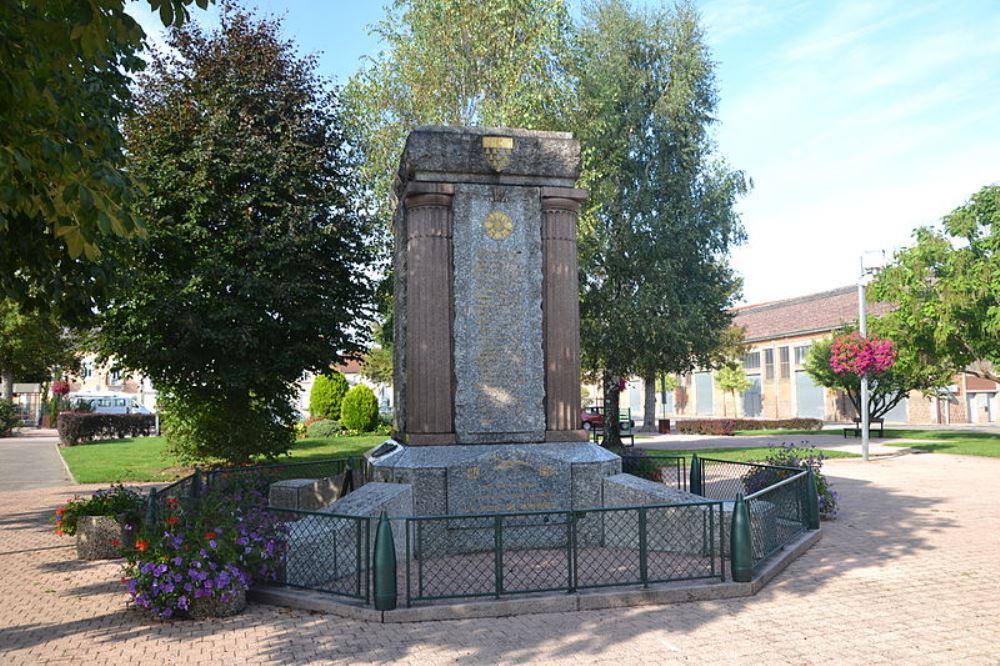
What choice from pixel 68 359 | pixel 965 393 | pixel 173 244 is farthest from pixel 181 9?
pixel 965 393

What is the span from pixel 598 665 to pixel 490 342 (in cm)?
529

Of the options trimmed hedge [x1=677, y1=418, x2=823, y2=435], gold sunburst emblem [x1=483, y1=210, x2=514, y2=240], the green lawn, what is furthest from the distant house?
gold sunburst emblem [x1=483, y1=210, x2=514, y2=240]

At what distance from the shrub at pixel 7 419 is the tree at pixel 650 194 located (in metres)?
34.0

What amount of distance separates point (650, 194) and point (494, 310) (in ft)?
57.0

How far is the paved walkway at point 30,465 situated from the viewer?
66.7 feet

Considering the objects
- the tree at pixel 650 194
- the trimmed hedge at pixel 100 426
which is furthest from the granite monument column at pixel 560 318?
the trimmed hedge at pixel 100 426

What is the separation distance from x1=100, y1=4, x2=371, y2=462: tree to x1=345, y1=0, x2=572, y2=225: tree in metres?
4.31

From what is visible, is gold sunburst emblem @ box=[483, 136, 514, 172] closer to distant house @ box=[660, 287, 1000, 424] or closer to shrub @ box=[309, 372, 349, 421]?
shrub @ box=[309, 372, 349, 421]

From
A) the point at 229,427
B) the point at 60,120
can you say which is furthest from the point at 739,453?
the point at 60,120

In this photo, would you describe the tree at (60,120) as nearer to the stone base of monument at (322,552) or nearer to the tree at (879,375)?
the stone base of monument at (322,552)

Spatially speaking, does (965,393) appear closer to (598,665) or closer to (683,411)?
(683,411)

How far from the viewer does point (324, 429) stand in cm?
3500

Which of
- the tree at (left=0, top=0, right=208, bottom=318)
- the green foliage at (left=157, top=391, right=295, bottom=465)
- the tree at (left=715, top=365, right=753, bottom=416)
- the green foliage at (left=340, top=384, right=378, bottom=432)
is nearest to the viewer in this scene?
the tree at (left=0, top=0, right=208, bottom=318)

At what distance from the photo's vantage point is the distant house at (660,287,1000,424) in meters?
51.5
